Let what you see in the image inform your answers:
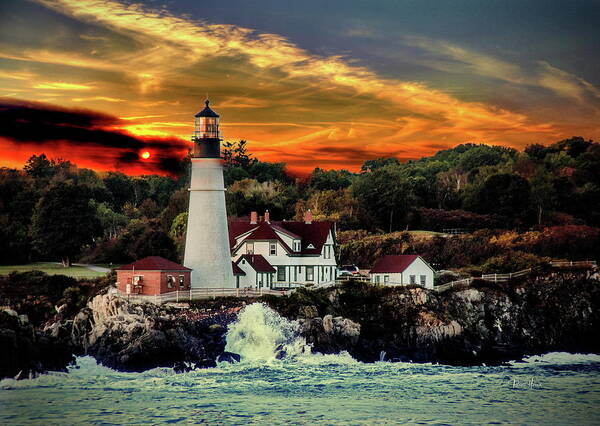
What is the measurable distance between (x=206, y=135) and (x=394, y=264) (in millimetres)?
9644

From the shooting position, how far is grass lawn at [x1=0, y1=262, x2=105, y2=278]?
144ft

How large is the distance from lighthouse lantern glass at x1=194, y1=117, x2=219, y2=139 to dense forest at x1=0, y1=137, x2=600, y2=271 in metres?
12.2

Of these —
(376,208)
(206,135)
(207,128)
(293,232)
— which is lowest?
(293,232)

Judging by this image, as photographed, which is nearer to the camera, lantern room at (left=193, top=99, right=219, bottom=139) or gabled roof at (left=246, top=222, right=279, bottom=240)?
lantern room at (left=193, top=99, right=219, bottom=139)

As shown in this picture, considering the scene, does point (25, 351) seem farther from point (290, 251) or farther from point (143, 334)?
point (290, 251)

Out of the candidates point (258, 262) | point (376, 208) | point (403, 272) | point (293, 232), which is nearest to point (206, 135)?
point (258, 262)

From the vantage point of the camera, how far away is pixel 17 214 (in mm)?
51000

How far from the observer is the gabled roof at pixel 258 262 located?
38.7 metres

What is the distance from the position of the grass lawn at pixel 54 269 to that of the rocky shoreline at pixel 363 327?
1001 cm

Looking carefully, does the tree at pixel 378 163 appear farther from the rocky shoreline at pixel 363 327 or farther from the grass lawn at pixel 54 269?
the rocky shoreline at pixel 363 327

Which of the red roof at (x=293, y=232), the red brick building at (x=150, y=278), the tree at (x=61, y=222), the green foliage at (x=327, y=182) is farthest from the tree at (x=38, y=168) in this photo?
the red brick building at (x=150, y=278)

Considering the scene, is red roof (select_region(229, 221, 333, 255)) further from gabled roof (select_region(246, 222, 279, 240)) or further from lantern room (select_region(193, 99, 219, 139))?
lantern room (select_region(193, 99, 219, 139))

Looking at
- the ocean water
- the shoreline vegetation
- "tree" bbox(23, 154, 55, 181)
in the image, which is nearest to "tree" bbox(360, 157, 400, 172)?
the shoreline vegetation

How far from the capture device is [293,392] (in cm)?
2844
